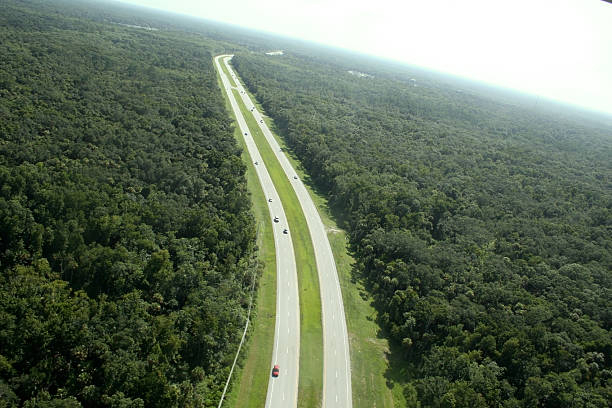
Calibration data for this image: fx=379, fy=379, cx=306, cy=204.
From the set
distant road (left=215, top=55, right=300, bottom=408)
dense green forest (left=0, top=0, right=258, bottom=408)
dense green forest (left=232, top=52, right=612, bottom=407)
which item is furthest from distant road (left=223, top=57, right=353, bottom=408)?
dense green forest (left=0, top=0, right=258, bottom=408)

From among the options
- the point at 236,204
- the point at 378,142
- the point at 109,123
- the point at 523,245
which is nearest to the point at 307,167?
the point at 378,142

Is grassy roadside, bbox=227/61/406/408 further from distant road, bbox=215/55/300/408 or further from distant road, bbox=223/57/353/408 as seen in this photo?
distant road, bbox=215/55/300/408

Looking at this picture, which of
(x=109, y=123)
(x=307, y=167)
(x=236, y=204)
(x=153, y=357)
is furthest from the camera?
(x=307, y=167)

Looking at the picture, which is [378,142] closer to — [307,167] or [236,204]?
[307,167]

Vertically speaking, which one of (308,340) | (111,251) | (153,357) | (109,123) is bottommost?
(308,340)

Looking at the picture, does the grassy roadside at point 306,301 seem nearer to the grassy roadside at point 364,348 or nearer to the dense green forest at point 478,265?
Answer: the grassy roadside at point 364,348

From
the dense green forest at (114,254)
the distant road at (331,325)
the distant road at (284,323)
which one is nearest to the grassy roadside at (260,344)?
the distant road at (284,323)
